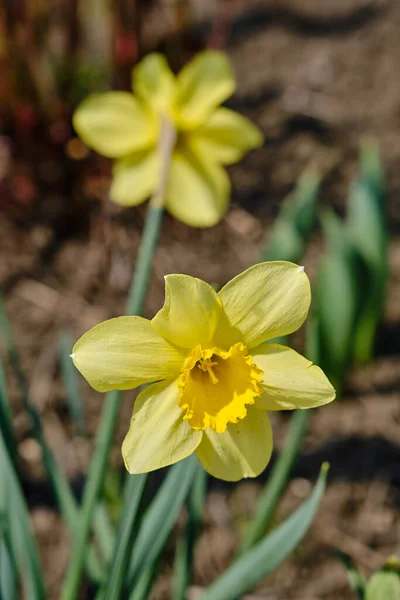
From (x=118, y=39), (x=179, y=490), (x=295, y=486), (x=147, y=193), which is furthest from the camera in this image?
(x=118, y=39)

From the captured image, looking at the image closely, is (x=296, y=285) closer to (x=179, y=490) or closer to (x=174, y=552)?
(x=179, y=490)

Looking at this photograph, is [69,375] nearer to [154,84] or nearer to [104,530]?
[104,530]

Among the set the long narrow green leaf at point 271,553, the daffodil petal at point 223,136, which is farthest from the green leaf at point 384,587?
the daffodil petal at point 223,136

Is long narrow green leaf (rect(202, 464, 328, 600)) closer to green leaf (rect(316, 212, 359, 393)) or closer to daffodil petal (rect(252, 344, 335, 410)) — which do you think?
daffodil petal (rect(252, 344, 335, 410))

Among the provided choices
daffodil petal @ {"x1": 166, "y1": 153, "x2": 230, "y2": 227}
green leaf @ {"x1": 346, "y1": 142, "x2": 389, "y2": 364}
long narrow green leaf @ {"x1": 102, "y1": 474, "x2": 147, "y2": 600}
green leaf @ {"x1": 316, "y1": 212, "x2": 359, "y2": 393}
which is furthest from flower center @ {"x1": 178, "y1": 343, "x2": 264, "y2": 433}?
green leaf @ {"x1": 346, "y1": 142, "x2": 389, "y2": 364}

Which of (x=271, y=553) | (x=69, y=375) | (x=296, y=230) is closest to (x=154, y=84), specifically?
(x=296, y=230)

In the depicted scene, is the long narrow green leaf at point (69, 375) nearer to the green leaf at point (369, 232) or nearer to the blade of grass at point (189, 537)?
the blade of grass at point (189, 537)

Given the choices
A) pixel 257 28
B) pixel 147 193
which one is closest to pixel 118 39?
pixel 147 193
